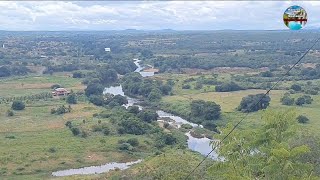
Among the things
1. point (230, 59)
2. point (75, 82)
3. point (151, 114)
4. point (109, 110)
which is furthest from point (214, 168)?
point (230, 59)

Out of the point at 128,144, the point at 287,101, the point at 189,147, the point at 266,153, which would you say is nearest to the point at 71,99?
the point at 128,144

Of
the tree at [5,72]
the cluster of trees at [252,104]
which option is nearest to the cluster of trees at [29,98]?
the tree at [5,72]

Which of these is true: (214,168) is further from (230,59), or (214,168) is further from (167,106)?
(230,59)

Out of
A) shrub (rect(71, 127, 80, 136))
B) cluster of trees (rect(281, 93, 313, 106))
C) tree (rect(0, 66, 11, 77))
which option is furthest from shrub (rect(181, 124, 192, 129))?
tree (rect(0, 66, 11, 77))

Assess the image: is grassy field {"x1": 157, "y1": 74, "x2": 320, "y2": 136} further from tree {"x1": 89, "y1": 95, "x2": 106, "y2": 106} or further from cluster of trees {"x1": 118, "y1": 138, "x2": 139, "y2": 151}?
cluster of trees {"x1": 118, "y1": 138, "x2": 139, "y2": 151}

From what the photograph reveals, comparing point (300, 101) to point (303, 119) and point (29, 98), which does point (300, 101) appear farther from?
point (29, 98)

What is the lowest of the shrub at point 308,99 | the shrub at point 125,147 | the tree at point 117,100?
the tree at point 117,100

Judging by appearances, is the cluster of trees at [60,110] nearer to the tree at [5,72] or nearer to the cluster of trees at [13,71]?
the tree at [5,72]

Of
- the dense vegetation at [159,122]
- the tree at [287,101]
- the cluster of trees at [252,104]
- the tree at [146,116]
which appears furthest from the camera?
the tree at [287,101]
